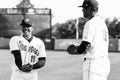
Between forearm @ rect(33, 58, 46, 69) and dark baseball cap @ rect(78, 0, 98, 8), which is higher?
dark baseball cap @ rect(78, 0, 98, 8)

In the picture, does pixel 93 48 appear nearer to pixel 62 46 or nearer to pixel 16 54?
pixel 16 54

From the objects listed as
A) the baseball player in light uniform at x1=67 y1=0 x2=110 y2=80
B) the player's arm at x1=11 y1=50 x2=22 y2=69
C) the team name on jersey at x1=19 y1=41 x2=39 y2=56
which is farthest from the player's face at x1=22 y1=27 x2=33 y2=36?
the baseball player in light uniform at x1=67 y1=0 x2=110 y2=80

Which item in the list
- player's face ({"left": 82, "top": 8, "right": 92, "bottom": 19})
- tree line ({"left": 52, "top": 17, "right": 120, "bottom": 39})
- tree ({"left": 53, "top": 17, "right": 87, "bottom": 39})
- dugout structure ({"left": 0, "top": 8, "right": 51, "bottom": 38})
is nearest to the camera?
player's face ({"left": 82, "top": 8, "right": 92, "bottom": 19})

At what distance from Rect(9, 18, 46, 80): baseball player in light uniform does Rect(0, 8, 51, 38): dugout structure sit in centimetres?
3745

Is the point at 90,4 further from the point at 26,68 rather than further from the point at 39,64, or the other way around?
the point at 26,68

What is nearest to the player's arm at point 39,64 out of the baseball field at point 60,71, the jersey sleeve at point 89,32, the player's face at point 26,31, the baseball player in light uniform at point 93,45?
the player's face at point 26,31

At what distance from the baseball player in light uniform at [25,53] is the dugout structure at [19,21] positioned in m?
37.5

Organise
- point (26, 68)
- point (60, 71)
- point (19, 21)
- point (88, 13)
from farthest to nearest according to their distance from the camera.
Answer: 1. point (19, 21)
2. point (60, 71)
3. point (26, 68)
4. point (88, 13)

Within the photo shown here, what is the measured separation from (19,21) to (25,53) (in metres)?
39.5

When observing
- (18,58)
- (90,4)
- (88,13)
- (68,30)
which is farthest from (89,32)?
(68,30)

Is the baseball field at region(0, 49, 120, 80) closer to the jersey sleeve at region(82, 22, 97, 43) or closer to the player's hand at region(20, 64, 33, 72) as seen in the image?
the player's hand at region(20, 64, 33, 72)

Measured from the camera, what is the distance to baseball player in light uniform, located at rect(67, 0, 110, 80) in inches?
205

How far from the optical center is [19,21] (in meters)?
44.9

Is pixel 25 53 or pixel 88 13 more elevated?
pixel 88 13
